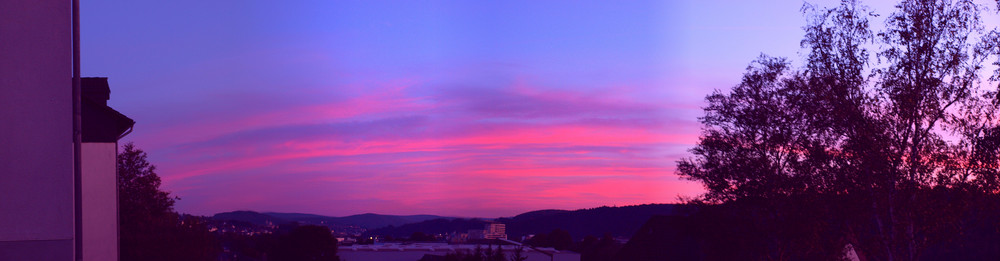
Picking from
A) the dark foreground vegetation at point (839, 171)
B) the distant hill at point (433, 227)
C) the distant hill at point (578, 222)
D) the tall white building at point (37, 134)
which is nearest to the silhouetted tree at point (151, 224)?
the dark foreground vegetation at point (839, 171)

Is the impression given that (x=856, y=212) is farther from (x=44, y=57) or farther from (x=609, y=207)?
(x=609, y=207)

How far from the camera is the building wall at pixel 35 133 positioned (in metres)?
17.3

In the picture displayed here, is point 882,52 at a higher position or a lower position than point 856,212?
higher

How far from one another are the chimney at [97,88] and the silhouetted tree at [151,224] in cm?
501

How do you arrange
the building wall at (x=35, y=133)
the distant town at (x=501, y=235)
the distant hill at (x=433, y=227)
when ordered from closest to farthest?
the building wall at (x=35, y=133) < the distant town at (x=501, y=235) < the distant hill at (x=433, y=227)

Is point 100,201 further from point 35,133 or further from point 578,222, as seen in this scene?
point 578,222

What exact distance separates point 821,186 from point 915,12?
6.83m

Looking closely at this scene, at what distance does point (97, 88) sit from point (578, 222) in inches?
4395

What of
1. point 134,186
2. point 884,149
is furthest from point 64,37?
point 134,186

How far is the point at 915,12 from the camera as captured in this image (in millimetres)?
26875

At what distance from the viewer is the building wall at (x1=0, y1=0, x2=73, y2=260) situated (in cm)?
1730

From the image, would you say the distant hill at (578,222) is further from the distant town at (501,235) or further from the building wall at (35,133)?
the building wall at (35,133)

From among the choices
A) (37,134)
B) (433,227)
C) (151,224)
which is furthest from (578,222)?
(37,134)

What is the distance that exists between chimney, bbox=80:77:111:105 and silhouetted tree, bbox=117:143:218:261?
5.01 meters
